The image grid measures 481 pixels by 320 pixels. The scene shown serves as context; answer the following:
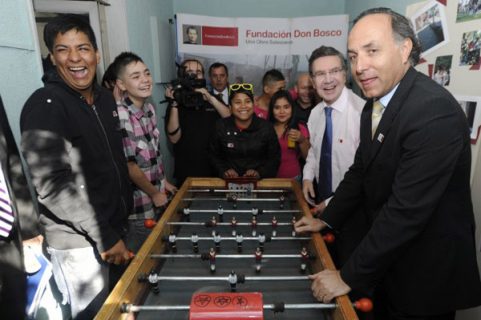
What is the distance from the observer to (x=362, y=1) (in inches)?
148

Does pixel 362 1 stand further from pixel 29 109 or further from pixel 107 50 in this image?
pixel 29 109

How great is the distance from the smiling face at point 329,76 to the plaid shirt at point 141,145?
3.70 feet

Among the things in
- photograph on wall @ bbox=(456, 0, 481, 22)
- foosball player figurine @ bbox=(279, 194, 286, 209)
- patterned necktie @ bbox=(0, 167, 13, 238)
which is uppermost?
photograph on wall @ bbox=(456, 0, 481, 22)

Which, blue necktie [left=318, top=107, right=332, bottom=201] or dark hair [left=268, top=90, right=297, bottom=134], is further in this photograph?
dark hair [left=268, top=90, right=297, bottom=134]

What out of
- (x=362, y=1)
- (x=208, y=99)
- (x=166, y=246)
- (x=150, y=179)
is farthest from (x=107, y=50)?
(x=362, y=1)

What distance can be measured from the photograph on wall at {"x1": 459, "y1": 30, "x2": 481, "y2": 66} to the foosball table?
1.16 meters

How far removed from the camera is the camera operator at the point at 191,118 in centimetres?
283

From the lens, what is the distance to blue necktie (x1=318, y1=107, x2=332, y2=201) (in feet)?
6.72

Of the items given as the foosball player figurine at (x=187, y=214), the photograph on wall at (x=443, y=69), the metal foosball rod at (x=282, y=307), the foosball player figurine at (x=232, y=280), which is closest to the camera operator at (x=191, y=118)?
the foosball player figurine at (x=187, y=214)

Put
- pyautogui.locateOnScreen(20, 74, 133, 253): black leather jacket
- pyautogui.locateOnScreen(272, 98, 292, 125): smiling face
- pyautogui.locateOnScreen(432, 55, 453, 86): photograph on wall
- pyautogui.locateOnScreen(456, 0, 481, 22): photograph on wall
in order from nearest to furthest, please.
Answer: pyautogui.locateOnScreen(20, 74, 133, 253): black leather jacket
pyautogui.locateOnScreen(456, 0, 481, 22): photograph on wall
pyautogui.locateOnScreen(432, 55, 453, 86): photograph on wall
pyautogui.locateOnScreen(272, 98, 292, 125): smiling face

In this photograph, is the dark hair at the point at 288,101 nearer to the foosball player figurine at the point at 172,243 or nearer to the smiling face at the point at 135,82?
the smiling face at the point at 135,82

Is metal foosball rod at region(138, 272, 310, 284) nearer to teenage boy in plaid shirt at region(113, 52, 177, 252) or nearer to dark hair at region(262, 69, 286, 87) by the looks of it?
teenage boy in plaid shirt at region(113, 52, 177, 252)

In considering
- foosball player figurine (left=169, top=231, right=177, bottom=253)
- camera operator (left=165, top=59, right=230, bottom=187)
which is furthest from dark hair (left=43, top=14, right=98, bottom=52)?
camera operator (left=165, top=59, right=230, bottom=187)

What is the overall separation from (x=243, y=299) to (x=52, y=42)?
4.30ft
